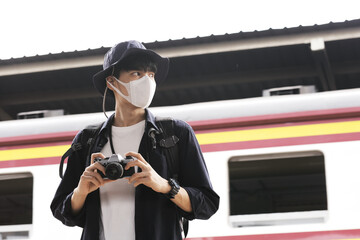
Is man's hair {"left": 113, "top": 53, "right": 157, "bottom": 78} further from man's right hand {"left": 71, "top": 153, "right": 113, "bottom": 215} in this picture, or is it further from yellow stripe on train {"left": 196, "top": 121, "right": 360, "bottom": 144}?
yellow stripe on train {"left": 196, "top": 121, "right": 360, "bottom": 144}

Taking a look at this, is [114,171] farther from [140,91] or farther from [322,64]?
[322,64]

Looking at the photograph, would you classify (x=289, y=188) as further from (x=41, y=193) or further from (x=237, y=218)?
(x=41, y=193)

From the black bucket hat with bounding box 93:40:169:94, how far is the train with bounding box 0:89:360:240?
10.8ft

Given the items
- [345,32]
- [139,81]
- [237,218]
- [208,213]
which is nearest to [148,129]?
[139,81]

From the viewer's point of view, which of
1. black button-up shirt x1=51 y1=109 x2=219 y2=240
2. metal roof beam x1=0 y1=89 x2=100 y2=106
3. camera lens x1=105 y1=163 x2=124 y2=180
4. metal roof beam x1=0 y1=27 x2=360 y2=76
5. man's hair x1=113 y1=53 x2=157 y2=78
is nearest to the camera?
camera lens x1=105 y1=163 x2=124 y2=180

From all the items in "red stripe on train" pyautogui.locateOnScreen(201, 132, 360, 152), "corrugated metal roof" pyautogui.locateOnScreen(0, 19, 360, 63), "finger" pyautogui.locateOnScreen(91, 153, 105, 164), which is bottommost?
"finger" pyautogui.locateOnScreen(91, 153, 105, 164)

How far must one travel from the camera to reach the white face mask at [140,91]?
2.63 m

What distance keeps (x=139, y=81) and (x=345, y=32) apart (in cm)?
620

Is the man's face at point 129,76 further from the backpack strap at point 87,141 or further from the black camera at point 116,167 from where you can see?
the black camera at point 116,167

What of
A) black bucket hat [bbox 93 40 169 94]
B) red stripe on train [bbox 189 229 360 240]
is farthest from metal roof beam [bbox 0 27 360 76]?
black bucket hat [bbox 93 40 169 94]

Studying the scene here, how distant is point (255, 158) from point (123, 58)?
3.56 metres

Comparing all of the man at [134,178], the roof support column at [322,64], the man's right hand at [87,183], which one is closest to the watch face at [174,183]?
the man at [134,178]

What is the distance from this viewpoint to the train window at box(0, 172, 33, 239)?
638cm

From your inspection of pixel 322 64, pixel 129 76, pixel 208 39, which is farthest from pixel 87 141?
pixel 322 64
